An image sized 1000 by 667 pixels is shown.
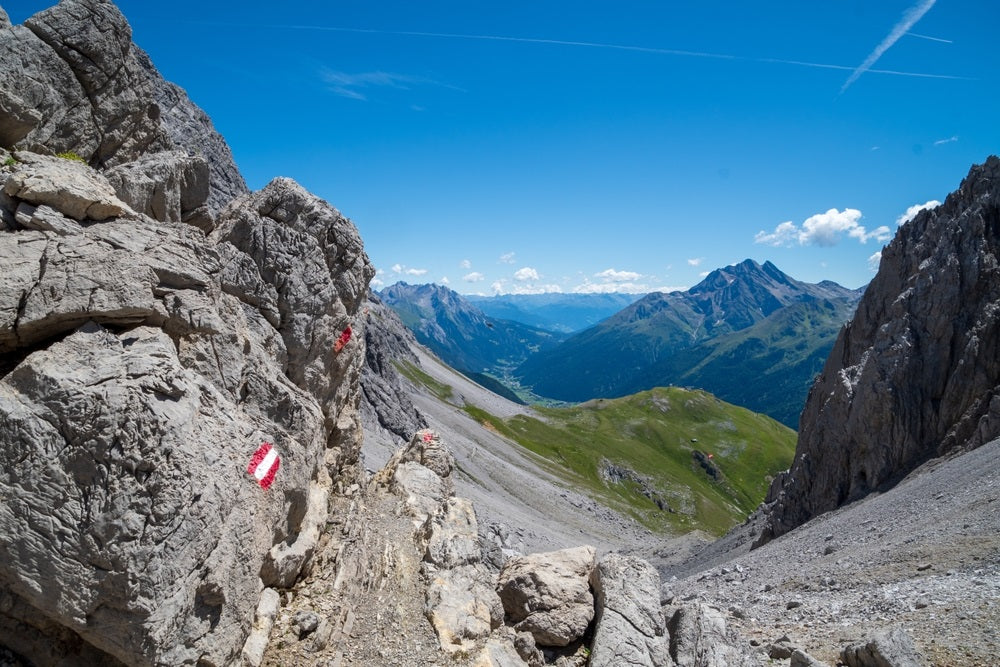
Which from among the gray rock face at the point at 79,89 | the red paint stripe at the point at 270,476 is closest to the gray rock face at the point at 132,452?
the red paint stripe at the point at 270,476

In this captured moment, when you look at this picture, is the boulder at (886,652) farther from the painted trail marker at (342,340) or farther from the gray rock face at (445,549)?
the painted trail marker at (342,340)

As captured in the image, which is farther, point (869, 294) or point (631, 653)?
point (869, 294)

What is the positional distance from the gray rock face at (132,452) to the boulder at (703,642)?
13.9 meters

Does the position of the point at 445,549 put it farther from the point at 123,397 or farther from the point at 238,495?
the point at 123,397

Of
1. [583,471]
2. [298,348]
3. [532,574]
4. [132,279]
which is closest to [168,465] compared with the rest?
[132,279]

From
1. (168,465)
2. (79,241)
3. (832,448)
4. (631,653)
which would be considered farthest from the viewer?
(832,448)

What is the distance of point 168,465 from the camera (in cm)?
1156

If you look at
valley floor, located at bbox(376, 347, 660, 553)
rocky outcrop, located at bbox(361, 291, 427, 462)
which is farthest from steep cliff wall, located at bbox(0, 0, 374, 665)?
rocky outcrop, located at bbox(361, 291, 427, 462)

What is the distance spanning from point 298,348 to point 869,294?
7077cm

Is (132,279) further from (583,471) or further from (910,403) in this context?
(583,471)

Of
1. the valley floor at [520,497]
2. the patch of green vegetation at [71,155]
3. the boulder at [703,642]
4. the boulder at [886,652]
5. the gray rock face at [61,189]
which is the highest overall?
the patch of green vegetation at [71,155]

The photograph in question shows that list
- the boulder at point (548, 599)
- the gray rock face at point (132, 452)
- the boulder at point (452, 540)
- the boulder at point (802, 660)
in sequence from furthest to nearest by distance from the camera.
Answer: the boulder at point (452, 540), the boulder at point (548, 599), the boulder at point (802, 660), the gray rock face at point (132, 452)

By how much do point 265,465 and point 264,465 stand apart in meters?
0.04

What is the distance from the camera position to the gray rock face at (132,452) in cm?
1056
